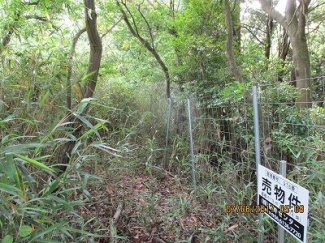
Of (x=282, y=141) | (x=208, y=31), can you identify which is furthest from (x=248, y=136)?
(x=208, y=31)

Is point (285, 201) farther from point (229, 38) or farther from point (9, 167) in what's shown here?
point (229, 38)

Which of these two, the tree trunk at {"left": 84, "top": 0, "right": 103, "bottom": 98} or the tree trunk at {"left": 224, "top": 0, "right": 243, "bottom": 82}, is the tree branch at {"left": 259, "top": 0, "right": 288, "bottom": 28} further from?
the tree trunk at {"left": 84, "top": 0, "right": 103, "bottom": 98}

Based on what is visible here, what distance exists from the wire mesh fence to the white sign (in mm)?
408

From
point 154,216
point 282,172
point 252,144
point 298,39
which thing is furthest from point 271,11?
point 282,172

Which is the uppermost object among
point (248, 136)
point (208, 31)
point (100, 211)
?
point (208, 31)

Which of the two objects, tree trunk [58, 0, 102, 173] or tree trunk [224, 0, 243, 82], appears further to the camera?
tree trunk [224, 0, 243, 82]

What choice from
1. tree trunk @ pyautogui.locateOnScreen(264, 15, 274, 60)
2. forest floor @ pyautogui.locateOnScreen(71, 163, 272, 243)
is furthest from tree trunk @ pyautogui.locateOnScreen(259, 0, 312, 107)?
forest floor @ pyautogui.locateOnScreen(71, 163, 272, 243)

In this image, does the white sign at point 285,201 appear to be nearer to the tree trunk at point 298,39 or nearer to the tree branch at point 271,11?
the tree trunk at point 298,39

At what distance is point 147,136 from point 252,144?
2.22 meters

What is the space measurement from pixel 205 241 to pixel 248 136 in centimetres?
112

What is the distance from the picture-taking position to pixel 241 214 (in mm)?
2334

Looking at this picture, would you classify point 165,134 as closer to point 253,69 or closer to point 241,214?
point 253,69

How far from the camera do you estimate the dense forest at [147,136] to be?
1.87 metres

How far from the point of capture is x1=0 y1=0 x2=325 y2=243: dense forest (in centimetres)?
187
